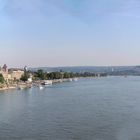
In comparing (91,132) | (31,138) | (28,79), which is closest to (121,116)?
(91,132)

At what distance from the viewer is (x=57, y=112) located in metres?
12.2

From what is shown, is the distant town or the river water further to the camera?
the distant town

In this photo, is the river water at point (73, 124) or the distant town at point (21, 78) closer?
the river water at point (73, 124)

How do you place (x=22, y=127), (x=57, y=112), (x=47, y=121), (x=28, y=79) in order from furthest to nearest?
1. (x=28, y=79)
2. (x=57, y=112)
3. (x=47, y=121)
4. (x=22, y=127)

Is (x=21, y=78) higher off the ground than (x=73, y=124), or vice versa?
(x=21, y=78)

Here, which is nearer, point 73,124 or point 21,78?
point 73,124

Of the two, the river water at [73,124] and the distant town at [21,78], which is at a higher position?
the distant town at [21,78]

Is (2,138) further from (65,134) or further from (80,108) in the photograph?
(80,108)

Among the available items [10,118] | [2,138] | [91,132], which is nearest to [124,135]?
[91,132]

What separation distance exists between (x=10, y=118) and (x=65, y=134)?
2787 millimetres

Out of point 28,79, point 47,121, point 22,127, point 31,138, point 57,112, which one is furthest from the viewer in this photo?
point 28,79

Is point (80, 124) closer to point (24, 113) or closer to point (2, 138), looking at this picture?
point (2, 138)

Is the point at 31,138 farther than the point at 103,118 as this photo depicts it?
No

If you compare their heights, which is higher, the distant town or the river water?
the distant town
